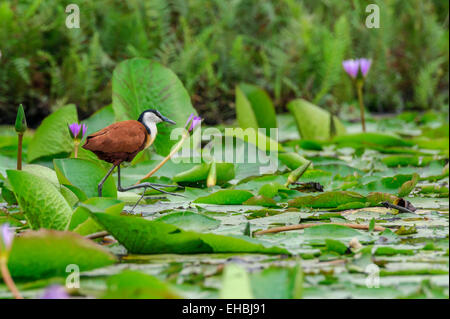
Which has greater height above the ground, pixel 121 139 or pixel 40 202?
pixel 121 139

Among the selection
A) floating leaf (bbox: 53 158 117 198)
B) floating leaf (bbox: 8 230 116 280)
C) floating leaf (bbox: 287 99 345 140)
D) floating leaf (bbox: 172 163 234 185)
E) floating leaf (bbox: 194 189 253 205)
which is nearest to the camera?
floating leaf (bbox: 8 230 116 280)

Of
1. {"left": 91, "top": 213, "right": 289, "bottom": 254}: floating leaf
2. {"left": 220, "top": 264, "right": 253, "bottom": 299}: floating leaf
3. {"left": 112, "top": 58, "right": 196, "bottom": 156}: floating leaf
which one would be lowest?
{"left": 91, "top": 213, "right": 289, "bottom": 254}: floating leaf

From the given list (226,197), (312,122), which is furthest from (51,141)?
(312,122)

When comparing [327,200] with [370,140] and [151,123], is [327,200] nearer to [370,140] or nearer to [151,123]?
[151,123]

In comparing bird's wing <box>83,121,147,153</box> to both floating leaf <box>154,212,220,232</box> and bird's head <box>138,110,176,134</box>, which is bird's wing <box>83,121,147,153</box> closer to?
bird's head <box>138,110,176,134</box>

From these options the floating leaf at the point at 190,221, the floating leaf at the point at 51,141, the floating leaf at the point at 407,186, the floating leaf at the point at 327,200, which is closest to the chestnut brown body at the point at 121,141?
the floating leaf at the point at 190,221

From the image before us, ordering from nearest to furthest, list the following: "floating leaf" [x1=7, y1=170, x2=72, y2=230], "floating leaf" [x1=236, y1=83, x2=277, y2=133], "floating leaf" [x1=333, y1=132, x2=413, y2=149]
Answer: "floating leaf" [x1=7, y1=170, x2=72, y2=230] → "floating leaf" [x1=236, y1=83, x2=277, y2=133] → "floating leaf" [x1=333, y1=132, x2=413, y2=149]

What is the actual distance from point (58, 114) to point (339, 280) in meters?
0.98

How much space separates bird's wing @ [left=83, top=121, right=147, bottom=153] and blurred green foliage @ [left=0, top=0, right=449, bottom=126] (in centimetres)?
240

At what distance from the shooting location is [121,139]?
1056 mm

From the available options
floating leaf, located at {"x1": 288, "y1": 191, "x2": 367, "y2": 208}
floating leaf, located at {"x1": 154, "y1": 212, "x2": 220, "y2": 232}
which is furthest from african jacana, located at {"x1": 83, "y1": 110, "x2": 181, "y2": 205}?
floating leaf, located at {"x1": 288, "y1": 191, "x2": 367, "y2": 208}

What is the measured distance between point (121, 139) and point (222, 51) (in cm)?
314

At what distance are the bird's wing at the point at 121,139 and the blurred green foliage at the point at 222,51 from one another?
2.40 metres

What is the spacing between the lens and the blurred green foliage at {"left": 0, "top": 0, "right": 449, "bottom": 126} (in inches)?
140
